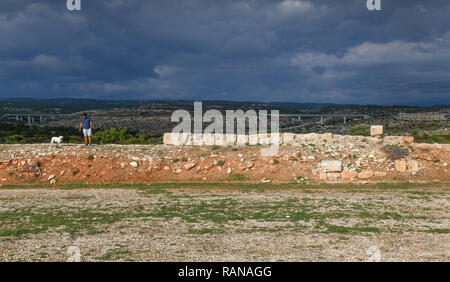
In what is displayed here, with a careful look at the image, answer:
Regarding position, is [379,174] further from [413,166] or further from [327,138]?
[327,138]

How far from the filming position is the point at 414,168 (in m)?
21.0

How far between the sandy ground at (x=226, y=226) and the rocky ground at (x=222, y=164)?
10.0 feet

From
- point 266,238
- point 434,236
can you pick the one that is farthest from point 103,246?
point 434,236

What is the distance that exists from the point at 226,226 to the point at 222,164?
10.3m

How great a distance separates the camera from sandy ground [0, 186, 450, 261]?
848cm

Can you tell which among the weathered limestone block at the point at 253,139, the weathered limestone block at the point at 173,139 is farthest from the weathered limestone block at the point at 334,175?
the weathered limestone block at the point at 173,139

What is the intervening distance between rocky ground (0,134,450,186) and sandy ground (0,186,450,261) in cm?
306

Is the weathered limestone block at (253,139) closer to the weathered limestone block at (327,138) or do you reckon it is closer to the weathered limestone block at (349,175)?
the weathered limestone block at (327,138)

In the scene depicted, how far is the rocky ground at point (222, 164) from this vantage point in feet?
67.1

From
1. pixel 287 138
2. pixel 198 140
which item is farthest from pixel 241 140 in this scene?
pixel 287 138

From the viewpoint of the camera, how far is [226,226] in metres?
11.1

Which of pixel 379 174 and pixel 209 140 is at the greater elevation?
pixel 209 140

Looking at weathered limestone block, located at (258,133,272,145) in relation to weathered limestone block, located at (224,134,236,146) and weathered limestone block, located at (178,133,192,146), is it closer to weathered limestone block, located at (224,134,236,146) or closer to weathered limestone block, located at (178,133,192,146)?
weathered limestone block, located at (224,134,236,146)

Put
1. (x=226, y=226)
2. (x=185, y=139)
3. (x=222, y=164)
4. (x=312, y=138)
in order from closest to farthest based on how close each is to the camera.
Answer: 1. (x=226, y=226)
2. (x=222, y=164)
3. (x=312, y=138)
4. (x=185, y=139)
